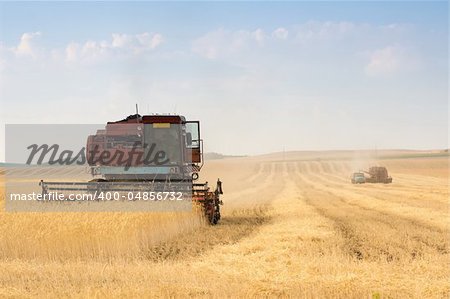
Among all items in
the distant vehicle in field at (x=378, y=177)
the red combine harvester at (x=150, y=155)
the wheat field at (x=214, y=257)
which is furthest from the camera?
the distant vehicle in field at (x=378, y=177)

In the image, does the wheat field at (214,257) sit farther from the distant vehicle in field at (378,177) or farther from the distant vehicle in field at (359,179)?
the distant vehicle in field at (378,177)

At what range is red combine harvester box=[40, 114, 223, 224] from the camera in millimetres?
17719

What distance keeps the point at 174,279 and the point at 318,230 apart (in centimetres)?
729

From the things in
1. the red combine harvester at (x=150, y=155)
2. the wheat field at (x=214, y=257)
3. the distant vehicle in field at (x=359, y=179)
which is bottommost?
the distant vehicle in field at (x=359, y=179)

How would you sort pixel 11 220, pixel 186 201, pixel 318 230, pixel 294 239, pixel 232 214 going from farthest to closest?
1. pixel 232 214
2. pixel 186 201
3. pixel 318 230
4. pixel 294 239
5. pixel 11 220

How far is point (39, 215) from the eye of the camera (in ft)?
44.7

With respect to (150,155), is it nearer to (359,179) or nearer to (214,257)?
(214,257)

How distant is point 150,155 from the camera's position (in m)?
18.5

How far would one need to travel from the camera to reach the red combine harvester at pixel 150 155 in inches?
698

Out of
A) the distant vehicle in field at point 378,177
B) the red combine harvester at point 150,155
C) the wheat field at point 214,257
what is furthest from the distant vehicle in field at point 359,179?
the red combine harvester at point 150,155

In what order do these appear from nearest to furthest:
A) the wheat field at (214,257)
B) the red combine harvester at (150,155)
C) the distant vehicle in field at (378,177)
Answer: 1. the wheat field at (214,257)
2. the red combine harvester at (150,155)
3. the distant vehicle in field at (378,177)

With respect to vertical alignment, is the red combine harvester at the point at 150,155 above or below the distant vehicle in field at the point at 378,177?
above

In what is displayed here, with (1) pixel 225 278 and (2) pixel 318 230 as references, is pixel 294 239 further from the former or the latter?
(1) pixel 225 278

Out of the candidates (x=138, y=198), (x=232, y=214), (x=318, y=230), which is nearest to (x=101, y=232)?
(x=138, y=198)
